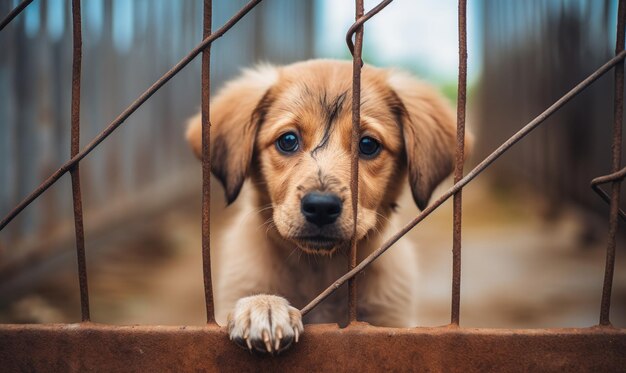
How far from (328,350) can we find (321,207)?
22.7 inches

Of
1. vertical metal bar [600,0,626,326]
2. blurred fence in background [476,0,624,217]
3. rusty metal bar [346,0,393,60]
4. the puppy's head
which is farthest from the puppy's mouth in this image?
blurred fence in background [476,0,624,217]

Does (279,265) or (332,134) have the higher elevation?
(332,134)

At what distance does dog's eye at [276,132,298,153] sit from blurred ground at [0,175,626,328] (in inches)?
35.4

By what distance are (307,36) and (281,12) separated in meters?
1.56

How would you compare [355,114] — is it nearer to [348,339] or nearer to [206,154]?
[206,154]

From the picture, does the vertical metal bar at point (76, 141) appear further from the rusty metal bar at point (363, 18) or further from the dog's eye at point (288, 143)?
the dog's eye at point (288, 143)

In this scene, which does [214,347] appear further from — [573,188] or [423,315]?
[573,188]

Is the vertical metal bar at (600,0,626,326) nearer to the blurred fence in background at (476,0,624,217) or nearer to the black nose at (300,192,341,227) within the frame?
the black nose at (300,192,341,227)

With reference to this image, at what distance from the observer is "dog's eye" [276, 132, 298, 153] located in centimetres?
287

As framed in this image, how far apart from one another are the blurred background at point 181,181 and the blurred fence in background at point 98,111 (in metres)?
0.02

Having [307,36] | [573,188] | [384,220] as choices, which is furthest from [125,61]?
[307,36]

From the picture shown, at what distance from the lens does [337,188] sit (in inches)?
96.5

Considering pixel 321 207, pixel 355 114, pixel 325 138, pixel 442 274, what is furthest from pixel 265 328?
pixel 442 274

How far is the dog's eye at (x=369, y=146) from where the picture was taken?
2882 mm
